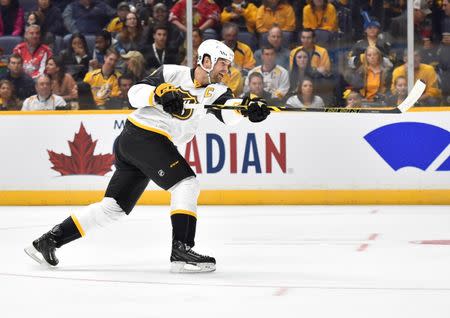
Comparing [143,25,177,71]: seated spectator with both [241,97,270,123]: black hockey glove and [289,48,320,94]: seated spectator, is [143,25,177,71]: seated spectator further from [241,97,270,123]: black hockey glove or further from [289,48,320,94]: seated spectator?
[241,97,270,123]: black hockey glove

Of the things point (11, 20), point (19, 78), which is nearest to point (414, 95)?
point (19, 78)

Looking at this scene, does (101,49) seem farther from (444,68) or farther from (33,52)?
(444,68)

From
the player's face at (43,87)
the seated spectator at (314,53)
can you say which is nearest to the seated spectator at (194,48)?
the seated spectator at (314,53)

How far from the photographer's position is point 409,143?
9391 mm

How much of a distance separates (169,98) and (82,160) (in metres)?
Result: 4.63

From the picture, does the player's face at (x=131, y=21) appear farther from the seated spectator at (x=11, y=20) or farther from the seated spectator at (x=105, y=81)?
the seated spectator at (x=11, y=20)

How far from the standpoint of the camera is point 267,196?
954 cm

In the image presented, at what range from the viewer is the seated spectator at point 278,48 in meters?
9.61

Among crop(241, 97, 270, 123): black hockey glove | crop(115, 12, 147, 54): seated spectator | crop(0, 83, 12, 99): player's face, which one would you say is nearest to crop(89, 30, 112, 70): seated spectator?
crop(115, 12, 147, 54): seated spectator

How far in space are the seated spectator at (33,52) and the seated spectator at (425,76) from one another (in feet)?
11.4

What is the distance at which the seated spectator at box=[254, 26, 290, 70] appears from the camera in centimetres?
961

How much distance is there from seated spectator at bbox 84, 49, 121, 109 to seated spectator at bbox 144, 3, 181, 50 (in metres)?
0.43

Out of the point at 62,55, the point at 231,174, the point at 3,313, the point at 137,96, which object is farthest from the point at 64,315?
the point at 62,55

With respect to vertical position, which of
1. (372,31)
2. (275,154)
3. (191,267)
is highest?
(372,31)
